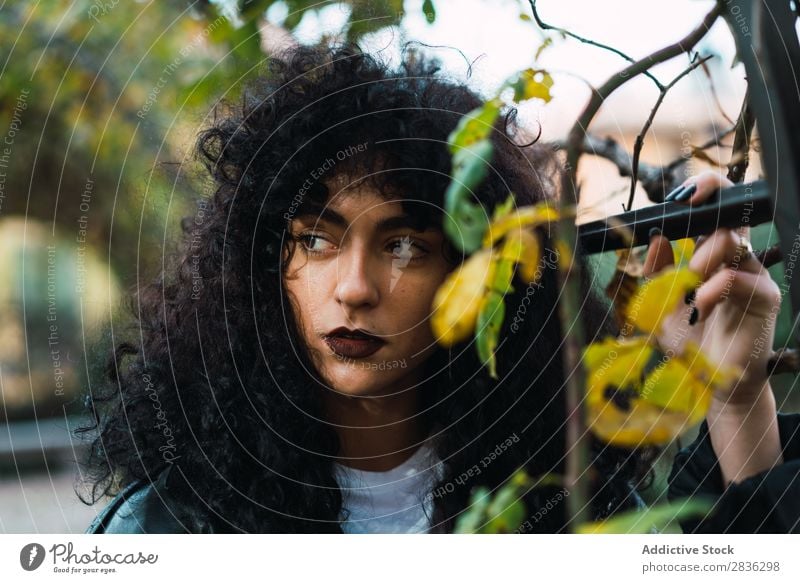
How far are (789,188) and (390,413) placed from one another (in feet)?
1.05

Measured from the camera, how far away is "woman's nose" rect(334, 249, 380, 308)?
0.60 meters

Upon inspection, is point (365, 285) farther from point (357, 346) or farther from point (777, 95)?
point (777, 95)

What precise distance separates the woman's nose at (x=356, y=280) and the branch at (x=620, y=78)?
144 millimetres

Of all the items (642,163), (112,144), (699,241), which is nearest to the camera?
(699,241)

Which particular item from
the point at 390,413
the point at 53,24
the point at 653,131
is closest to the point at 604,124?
the point at 653,131

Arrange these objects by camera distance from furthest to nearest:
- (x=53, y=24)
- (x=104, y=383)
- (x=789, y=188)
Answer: (x=53, y=24) < (x=104, y=383) < (x=789, y=188)

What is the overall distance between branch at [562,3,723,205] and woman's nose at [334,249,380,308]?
0.47 ft

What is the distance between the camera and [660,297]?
0.46 m

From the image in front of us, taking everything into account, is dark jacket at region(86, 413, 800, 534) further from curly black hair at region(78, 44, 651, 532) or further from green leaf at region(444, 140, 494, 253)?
green leaf at region(444, 140, 494, 253)

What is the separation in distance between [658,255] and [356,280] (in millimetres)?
197

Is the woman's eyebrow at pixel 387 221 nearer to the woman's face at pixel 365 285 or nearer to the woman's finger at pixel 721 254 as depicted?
the woman's face at pixel 365 285

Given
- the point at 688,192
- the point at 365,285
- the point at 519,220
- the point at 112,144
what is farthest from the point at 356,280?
the point at 112,144
